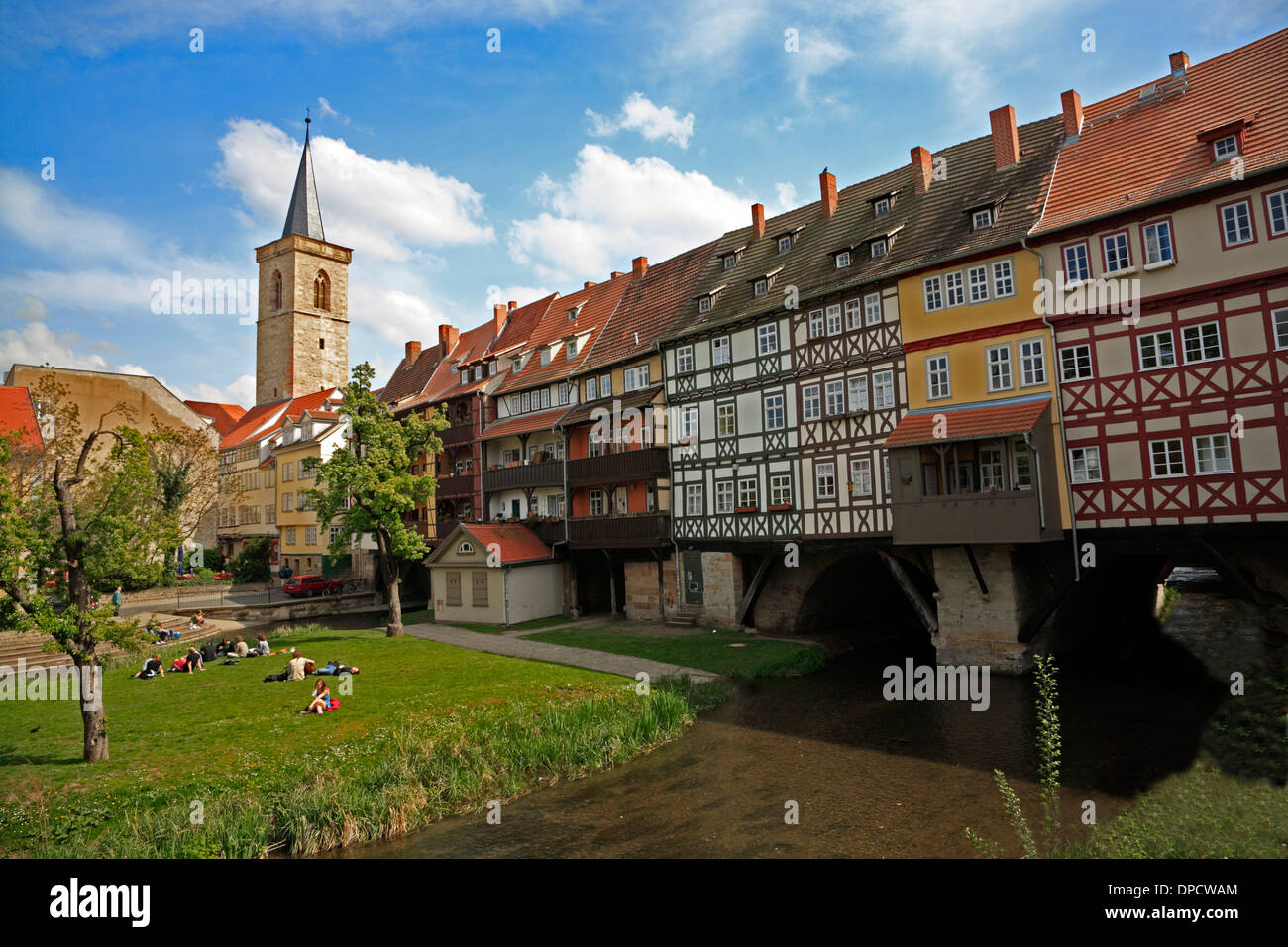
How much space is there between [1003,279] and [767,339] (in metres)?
8.16

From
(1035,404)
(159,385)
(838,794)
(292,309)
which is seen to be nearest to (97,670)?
(838,794)

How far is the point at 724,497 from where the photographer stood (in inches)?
1071

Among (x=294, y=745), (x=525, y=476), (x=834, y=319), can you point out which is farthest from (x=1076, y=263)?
Answer: (x=525, y=476)

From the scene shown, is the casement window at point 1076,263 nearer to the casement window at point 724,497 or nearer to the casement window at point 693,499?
the casement window at point 724,497

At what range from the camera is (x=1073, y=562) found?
1920 centimetres

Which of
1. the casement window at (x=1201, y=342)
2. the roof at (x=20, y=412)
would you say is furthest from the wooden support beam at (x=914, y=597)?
the roof at (x=20, y=412)

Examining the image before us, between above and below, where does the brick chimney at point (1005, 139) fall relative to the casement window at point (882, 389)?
above

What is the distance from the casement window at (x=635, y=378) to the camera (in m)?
31.2

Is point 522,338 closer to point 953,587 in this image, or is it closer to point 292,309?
point 953,587

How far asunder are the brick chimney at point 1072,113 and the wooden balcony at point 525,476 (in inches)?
880

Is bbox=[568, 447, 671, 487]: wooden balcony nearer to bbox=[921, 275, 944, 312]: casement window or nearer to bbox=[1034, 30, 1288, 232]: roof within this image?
bbox=[921, 275, 944, 312]: casement window

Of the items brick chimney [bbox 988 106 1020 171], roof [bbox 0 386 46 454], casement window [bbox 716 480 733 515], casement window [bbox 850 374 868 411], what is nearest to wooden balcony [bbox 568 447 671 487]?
casement window [bbox 716 480 733 515]

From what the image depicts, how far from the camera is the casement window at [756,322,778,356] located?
25938 mm

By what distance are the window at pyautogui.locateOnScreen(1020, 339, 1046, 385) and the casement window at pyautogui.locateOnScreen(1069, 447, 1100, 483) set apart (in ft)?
6.61
